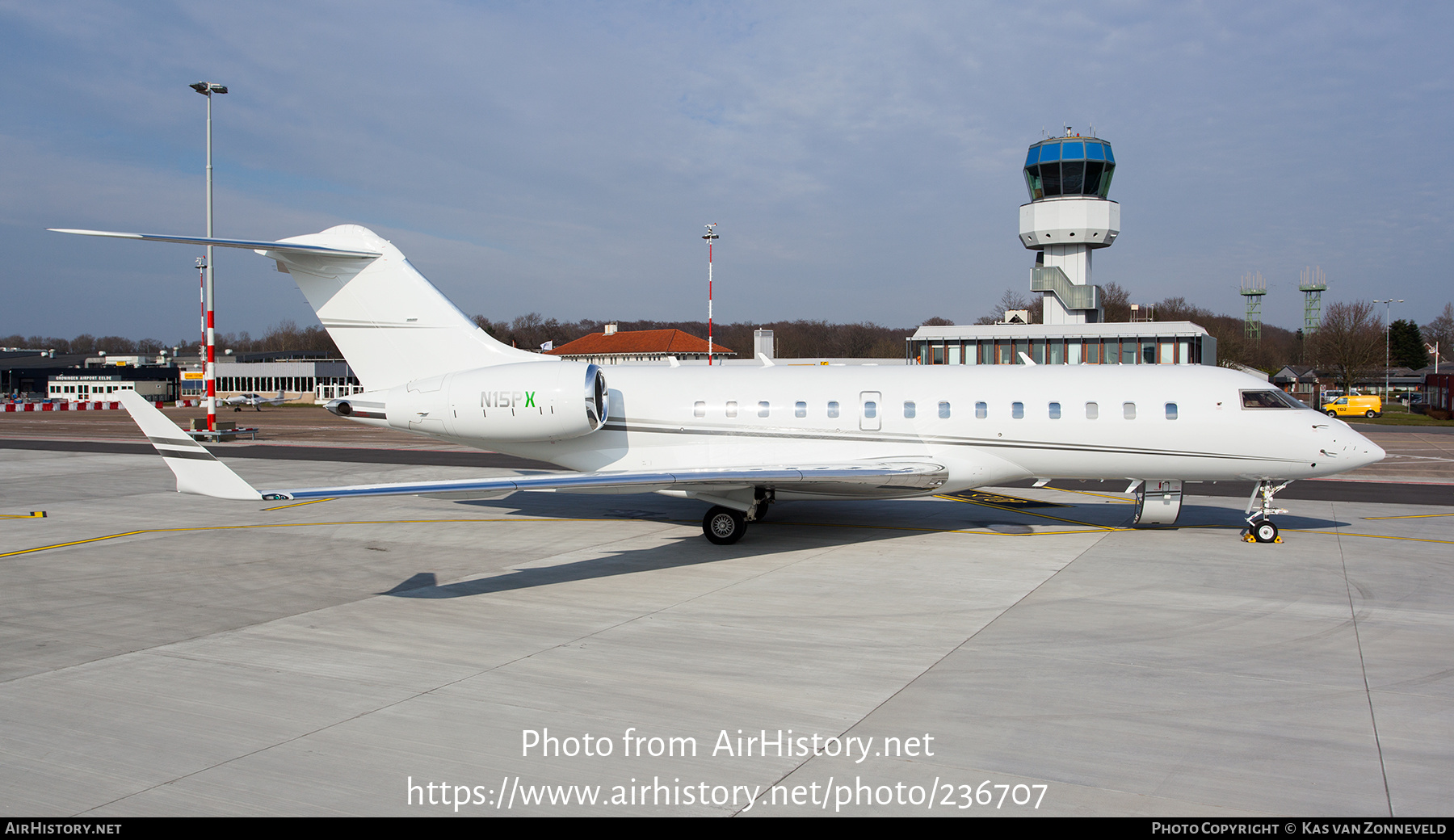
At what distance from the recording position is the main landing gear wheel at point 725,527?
14.1 m

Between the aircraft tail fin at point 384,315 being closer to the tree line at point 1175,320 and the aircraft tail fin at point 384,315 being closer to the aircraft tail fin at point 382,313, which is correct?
the aircraft tail fin at point 382,313

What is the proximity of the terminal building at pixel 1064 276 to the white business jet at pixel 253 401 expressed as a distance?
180 ft

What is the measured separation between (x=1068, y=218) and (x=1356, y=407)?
20955 mm

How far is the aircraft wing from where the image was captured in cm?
938

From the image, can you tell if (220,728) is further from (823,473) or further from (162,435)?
(823,473)

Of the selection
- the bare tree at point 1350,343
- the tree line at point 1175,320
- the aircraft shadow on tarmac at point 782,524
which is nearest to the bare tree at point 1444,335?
the tree line at point 1175,320

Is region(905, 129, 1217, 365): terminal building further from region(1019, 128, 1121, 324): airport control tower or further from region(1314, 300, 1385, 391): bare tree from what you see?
region(1314, 300, 1385, 391): bare tree

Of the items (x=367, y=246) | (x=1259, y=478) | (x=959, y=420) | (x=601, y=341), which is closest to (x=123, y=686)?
(x=367, y=246)

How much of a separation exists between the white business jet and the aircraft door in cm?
A: 6638

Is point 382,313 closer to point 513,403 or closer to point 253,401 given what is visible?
point 513,403

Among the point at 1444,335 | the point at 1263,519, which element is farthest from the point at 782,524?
the point at 1444,335

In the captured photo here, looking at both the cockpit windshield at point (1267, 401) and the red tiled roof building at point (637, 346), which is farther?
the red tiled roof building at point (637, 346)

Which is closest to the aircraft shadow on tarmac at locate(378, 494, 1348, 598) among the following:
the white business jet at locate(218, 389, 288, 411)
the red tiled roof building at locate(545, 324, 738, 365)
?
the red tiled roof building at locate(545, 324, 738, 365)

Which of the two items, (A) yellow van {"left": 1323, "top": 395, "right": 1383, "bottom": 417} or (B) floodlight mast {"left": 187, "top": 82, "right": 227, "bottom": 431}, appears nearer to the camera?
(B) floodlight mast {"left": 187, "top": 82, "right": 227, "bottom": 431}
